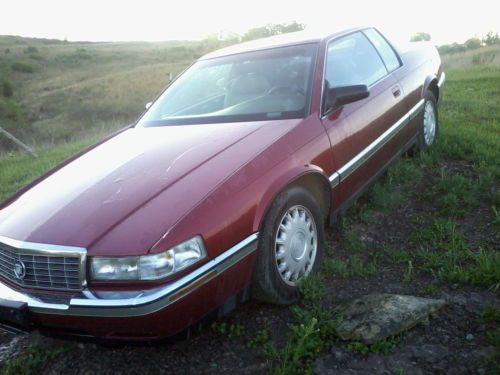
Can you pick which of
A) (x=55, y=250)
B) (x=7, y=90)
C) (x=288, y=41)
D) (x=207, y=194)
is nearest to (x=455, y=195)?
(x=288, y=41)

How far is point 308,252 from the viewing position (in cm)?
282

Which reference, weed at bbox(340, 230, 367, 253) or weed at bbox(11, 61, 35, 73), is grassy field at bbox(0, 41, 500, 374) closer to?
weed at bbox(340, 230, 367, 253)

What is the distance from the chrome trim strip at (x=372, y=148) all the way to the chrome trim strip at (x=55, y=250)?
1.66 metres

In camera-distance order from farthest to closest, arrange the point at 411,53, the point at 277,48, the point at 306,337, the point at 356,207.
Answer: the point at 411,53
the point at 356,207
the point at 277,48
the point at 306,337

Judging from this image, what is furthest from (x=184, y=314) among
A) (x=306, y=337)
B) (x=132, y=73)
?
(x=132, y=73)

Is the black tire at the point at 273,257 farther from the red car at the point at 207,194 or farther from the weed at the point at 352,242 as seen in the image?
the weed at the point at 352,242

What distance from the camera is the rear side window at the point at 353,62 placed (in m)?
3.47

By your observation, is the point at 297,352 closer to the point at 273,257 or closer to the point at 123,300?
the point at 273,257

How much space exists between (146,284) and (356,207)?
2.29 meters

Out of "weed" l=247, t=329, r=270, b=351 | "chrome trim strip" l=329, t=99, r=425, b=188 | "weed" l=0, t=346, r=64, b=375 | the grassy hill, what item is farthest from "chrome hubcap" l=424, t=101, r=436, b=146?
the grassy hill

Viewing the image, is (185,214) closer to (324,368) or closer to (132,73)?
(324,368)

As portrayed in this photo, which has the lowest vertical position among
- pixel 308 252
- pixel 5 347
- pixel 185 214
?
pixel 5 347

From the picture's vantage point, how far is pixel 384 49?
426 centimetres

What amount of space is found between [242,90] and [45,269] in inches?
77.7
